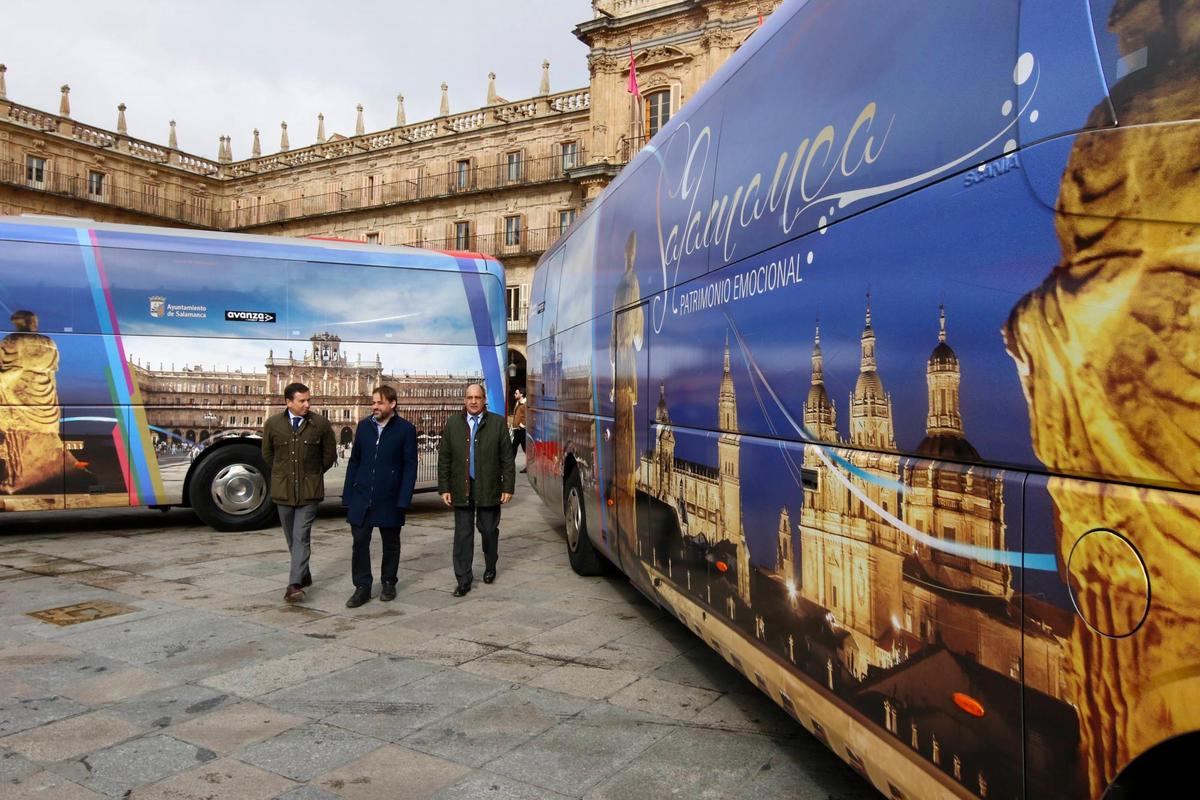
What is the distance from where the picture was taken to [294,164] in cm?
4972

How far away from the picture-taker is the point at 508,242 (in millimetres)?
40438

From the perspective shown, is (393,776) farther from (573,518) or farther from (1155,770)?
Result: (573,518)

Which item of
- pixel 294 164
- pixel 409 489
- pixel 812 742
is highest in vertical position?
pixel 294 164

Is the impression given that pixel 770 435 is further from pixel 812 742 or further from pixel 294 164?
pixel 294 164

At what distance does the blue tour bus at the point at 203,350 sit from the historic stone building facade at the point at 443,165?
2293 cm

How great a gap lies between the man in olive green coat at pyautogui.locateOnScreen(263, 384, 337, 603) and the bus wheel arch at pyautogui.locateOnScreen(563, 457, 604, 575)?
2.17m

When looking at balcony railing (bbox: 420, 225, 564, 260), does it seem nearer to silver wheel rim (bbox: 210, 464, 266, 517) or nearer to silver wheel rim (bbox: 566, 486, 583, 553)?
silver wheel rim (bbox: 210, 464, 266, 517)

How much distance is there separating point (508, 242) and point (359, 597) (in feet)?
116

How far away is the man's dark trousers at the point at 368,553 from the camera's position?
21.0 feet

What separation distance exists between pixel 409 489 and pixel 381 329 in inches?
180

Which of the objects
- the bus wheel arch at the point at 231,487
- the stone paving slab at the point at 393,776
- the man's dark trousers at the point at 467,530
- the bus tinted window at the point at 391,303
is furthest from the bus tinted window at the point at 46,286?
the stone paving slab at the point at 393,776

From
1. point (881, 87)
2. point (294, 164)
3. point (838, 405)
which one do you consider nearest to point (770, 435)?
point (838, 405)

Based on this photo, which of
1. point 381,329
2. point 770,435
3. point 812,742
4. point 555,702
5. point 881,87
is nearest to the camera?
point 881,87

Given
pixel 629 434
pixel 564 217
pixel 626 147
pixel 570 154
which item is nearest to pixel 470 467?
pixel 629 434
